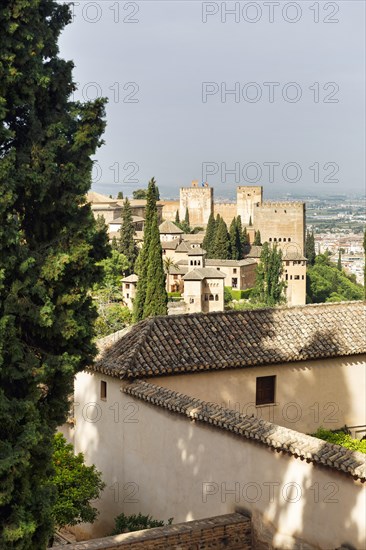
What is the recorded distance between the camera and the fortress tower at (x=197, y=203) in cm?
10650

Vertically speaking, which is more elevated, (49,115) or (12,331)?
(49,115)

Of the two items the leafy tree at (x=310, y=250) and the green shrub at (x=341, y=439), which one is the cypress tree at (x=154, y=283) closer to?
the green shrub at (x=341, y=439)

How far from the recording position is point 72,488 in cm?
1268

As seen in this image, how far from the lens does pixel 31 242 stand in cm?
839

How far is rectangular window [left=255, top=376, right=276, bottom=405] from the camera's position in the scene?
15078 millimetres

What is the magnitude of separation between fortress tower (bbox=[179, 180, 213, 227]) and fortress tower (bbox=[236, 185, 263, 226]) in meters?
3.85

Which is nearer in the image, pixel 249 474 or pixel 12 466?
pixel 12 466

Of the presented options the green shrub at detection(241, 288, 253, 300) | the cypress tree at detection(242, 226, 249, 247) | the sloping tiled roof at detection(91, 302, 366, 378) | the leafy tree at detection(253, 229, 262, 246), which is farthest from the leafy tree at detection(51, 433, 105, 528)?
the leafy tree at detection(253, 229, 262, 246)

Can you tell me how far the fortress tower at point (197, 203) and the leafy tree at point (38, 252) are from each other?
322ft

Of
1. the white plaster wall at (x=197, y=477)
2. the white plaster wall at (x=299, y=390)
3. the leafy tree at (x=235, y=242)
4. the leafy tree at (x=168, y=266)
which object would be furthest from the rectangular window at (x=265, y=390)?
the leafy tree at (x=235, y=242)

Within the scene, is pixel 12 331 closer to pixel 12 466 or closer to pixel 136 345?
pixel 12 466

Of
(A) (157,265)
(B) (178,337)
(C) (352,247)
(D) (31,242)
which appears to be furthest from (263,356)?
(C) (352,247)

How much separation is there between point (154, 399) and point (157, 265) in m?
23.7

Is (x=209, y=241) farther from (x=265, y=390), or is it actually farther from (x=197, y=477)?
Answer: (x=197, y=477)
